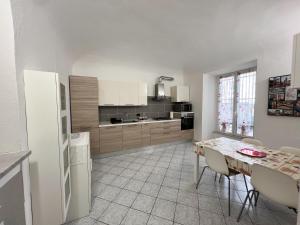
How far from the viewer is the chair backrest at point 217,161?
67.8 inches

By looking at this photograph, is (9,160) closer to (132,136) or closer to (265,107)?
(132,136)

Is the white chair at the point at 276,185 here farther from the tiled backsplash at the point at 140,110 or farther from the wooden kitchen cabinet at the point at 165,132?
the tiled backsplash at the point at 140,110

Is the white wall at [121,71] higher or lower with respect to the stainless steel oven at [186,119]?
higher

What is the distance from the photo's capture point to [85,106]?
10.0 ft

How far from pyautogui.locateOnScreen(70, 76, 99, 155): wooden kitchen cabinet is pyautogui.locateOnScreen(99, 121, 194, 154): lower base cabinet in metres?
0.18

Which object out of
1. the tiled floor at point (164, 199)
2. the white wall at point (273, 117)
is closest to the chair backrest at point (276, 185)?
the tiled floor at point (164, 199)

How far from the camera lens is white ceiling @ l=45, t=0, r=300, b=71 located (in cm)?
153

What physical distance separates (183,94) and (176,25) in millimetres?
2824

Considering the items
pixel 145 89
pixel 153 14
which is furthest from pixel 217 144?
pixel 145 89

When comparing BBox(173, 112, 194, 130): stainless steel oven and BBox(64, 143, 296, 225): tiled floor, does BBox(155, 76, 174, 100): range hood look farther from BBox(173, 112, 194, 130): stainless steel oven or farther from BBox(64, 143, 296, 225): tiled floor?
BBox(64, 143, 296, 225): tiled floor

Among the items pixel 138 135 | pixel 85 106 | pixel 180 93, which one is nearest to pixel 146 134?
pixel 138 135

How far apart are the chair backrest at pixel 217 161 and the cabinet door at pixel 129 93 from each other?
2.42 meters

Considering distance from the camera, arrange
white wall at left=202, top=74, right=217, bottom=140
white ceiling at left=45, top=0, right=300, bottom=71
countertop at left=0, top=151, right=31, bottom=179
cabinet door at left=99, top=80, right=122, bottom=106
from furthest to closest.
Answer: white wall at left=202, top=74, right=217, bottom=140, cabinet door at left=99, top=80, right=122, bottom=106, white ceiling at left=45, top=0, right=300, bottom=71, countertop at left=0, top=151, right=31, bottom=179

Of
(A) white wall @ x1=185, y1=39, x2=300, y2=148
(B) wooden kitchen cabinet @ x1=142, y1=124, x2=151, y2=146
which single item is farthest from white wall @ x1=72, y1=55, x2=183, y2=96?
(A) white wall @ x1=185, y1=39, x2=300, y2=148
